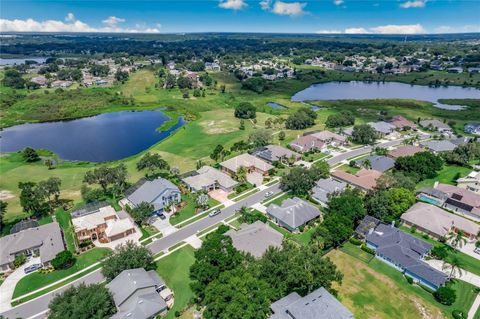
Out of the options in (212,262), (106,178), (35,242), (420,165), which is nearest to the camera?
(212,262)

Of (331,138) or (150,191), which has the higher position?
(331,138)

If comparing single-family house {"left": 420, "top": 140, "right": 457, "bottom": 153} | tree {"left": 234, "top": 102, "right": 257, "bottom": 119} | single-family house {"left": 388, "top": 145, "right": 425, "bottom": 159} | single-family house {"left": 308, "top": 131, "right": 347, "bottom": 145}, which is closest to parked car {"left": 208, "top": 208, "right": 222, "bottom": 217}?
single-family house {"left": 308, "top": 131, "right": 347, "bottom": 145}

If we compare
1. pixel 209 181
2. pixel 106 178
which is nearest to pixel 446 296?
pixel 209 181

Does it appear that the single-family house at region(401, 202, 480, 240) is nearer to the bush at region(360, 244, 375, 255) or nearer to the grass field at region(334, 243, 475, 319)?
the grass field at region(334, 243, 475, 319)

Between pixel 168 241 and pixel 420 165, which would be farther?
pixel 420 165

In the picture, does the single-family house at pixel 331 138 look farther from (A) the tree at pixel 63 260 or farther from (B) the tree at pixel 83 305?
(B) the tree at pixel 83 305

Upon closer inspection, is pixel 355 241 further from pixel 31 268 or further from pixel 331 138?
pixel 31 268
